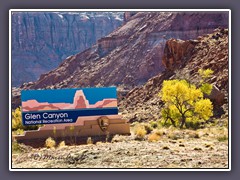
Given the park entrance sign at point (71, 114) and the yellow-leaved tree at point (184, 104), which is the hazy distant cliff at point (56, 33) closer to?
the yellow-leaved tree at point (184, 104)

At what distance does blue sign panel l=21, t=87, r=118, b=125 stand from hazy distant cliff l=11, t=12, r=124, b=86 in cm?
11450

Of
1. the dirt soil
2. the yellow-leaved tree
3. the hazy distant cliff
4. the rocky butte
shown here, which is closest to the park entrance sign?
the dirt soil

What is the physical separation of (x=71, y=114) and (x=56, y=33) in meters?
127

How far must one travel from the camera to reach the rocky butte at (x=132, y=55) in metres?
76.2

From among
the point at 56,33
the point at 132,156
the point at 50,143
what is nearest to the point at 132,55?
the point at 56,33

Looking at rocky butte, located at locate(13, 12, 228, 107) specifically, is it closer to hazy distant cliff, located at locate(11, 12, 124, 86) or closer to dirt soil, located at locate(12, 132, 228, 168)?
hazy distant cliff, located at locate(11, 12, 124, 86)

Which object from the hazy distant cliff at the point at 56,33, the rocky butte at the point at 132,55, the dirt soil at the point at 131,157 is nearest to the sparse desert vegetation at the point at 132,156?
the dirt soil at the point at 131,157

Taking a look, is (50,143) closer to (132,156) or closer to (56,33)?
(132,156)

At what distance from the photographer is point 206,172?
1016 cm

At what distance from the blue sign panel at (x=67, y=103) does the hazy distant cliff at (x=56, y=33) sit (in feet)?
376

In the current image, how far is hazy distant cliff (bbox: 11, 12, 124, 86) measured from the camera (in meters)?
132
